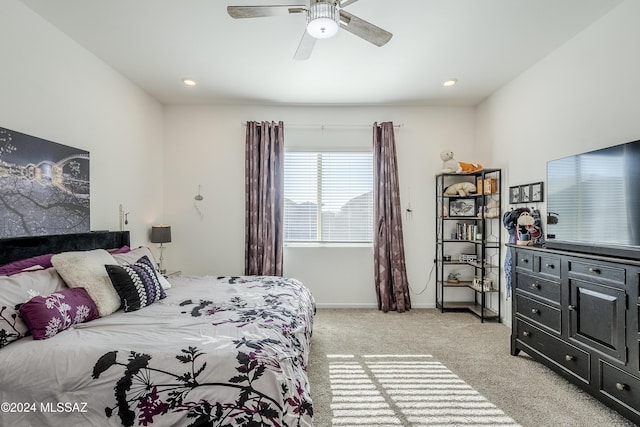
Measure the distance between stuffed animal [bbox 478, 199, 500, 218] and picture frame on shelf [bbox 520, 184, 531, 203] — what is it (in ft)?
1.49

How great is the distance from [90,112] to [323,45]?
2.31m

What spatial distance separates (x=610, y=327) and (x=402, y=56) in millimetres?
2675

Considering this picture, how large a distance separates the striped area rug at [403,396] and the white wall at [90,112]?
2.77 metres

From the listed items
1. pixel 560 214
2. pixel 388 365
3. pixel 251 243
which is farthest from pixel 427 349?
pixel 251 243

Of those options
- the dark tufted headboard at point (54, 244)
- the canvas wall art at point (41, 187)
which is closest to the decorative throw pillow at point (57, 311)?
the dark tufted headboard at point (54, 244)

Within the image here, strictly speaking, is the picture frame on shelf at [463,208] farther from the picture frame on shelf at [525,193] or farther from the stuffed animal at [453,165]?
the picture frame on shelf at [525,193]

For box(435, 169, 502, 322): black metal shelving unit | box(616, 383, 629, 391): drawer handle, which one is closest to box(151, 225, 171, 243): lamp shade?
box(435, 169, 502, 322): black metal shelving unit

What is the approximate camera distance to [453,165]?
4.00 metres

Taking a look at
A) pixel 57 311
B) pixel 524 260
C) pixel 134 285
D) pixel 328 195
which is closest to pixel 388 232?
pixel 328 195

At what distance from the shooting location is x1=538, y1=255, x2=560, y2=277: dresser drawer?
2297mm

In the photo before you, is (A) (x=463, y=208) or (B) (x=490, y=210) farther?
(A) (x=463, y=208)

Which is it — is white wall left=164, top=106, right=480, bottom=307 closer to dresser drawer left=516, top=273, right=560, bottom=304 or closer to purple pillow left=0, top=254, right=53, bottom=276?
dresser drawer left=516, top=273, right=560, bottom=304

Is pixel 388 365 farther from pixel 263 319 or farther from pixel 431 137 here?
pixel 431 137

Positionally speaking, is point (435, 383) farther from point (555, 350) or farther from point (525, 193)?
point (525, 193)
